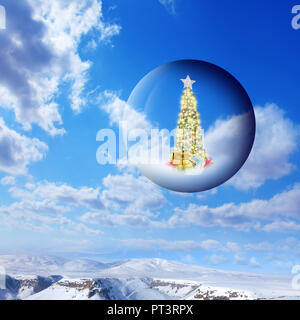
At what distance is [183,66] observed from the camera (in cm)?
926

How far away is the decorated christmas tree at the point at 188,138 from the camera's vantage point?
29.0 feet

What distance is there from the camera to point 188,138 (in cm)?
900

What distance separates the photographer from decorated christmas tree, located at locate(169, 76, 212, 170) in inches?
348
